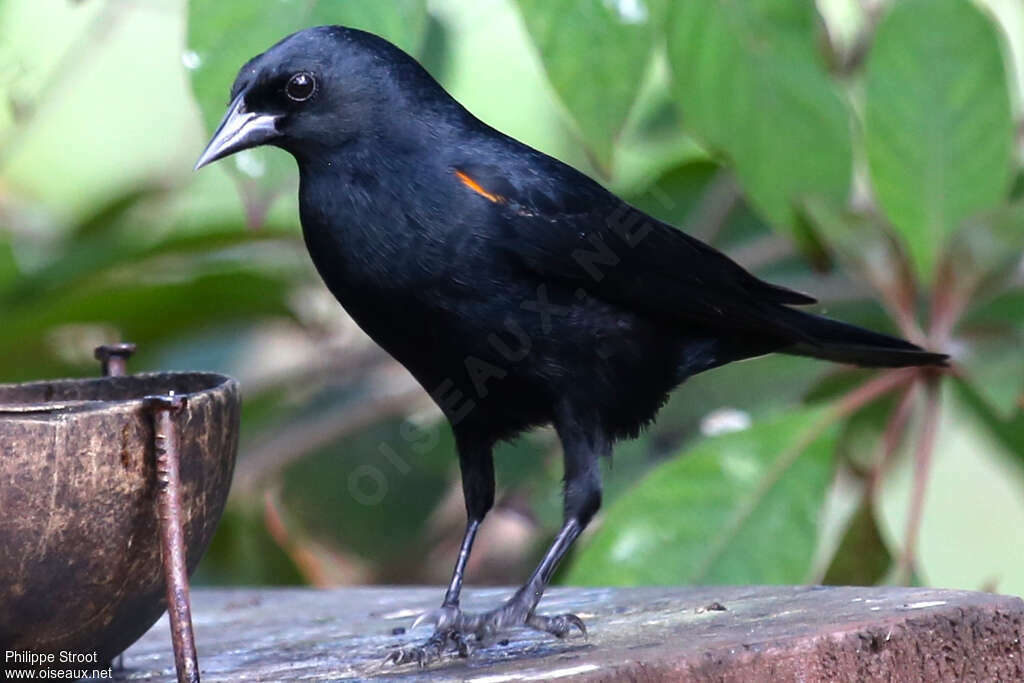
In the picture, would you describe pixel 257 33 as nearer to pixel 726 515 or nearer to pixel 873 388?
pixel 726 515

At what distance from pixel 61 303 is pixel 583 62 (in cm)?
191

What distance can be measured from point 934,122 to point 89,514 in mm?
1971

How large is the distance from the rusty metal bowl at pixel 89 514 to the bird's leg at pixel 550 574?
0.43m

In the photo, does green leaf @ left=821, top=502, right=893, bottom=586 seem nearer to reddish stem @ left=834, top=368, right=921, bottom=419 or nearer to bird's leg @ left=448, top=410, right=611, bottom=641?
reddish stem @ left=834, top=368, right=921, bottom=419

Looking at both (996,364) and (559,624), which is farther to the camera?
(996,364)

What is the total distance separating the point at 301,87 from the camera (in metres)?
2.38

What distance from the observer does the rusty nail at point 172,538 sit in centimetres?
185

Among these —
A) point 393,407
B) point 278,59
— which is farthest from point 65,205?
point 278,59

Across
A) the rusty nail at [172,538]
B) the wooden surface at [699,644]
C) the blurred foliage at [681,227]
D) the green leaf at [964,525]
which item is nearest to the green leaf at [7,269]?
the blurred foliage at [681,227]

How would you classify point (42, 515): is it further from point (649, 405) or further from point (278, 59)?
point (649, 405)

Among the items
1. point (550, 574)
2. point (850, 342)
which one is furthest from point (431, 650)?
point (850, 342)

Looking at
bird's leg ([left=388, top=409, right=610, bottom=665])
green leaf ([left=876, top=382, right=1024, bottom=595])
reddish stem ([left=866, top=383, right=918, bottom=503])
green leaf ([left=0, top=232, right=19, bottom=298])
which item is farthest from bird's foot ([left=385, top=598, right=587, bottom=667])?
green leaf ([left=876, top=382, right=1024, bottom=595])

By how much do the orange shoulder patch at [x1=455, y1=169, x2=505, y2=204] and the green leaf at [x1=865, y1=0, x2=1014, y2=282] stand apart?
43.1 inches

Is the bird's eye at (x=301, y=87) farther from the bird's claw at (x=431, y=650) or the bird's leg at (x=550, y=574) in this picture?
the bird's claw at (x=431, y=650)
